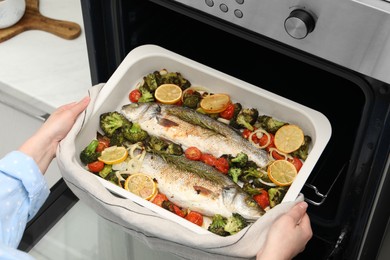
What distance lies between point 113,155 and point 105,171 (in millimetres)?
39

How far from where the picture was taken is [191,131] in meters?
1.53

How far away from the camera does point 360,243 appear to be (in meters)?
1.59

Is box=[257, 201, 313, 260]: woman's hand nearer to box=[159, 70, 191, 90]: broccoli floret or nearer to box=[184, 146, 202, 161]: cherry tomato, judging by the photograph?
box=[184, 146, 202, 161]: cherry tomato

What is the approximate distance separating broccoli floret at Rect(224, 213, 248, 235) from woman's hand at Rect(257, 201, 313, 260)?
0.08 metres

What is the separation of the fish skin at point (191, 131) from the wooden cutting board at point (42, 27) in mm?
756

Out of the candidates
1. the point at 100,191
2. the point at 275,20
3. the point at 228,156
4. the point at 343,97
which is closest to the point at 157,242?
the point at 100,191

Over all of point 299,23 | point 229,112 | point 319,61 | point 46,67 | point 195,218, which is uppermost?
point 299,23

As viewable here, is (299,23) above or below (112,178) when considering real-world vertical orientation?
above

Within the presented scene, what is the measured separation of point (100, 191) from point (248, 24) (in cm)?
44

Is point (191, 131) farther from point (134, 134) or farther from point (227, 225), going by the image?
point (227, 225)

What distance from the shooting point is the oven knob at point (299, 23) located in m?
1.23

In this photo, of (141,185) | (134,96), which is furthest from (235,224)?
(134,96)

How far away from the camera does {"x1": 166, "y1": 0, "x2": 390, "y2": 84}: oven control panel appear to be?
1.17m

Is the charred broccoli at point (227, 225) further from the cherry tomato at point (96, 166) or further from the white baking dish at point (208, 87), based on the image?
the cherry tomato at point (96, 166)
